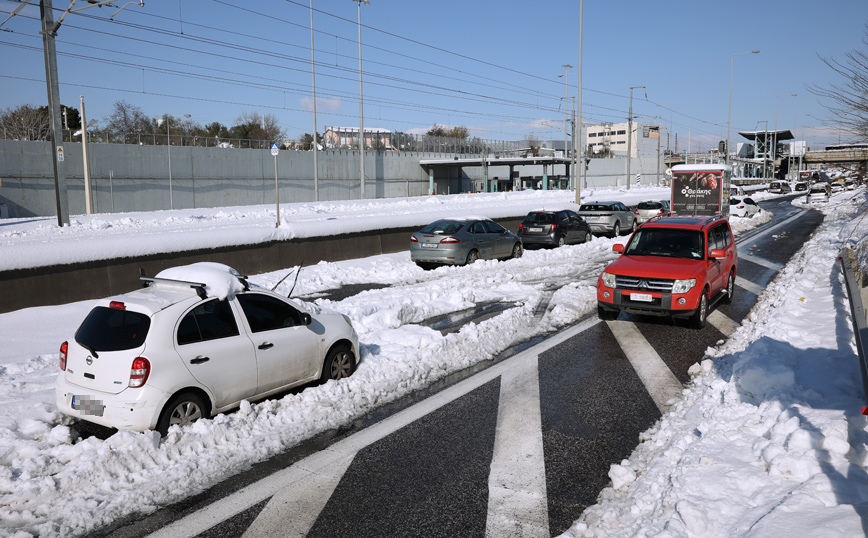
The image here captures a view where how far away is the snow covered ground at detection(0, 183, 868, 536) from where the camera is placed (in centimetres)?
466

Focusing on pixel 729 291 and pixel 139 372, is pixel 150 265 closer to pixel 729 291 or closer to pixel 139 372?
pixel 139 372

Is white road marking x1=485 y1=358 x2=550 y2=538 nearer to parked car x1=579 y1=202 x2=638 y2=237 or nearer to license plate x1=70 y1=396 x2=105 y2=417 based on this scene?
license plate x1=70 y1=396 x2=105 y2=417

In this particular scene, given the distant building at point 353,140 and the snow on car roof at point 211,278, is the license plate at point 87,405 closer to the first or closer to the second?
the snow on car roof at point 211,278

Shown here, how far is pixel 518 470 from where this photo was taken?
574 cm

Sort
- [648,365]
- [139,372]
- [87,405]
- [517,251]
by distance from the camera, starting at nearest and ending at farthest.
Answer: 1. [139,372]
2. [87,405]
3. [648,365]
4. [517,251]

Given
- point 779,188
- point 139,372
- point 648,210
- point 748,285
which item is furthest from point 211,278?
point 779,188

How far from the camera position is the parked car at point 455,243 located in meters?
18.4

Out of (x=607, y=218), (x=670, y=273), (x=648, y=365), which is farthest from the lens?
(x=607, y=218)

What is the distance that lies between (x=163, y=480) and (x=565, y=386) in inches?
195

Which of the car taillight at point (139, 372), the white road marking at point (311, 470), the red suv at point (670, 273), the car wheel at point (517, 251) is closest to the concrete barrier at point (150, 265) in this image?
the car wheel at point (517, 251)

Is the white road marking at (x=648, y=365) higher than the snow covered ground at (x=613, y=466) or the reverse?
the reverse

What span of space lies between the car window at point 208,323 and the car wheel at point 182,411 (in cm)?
56

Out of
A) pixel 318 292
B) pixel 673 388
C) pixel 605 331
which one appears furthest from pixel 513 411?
pixel 318 292

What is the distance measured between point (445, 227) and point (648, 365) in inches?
415
